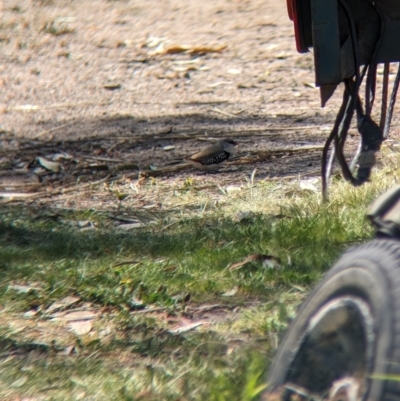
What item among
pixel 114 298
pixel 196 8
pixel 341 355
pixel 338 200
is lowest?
pixel 196 8

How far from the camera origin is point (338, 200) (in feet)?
15.4

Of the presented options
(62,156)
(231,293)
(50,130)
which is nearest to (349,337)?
(231,293)

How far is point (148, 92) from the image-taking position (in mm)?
7508

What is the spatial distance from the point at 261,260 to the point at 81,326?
0.94 metres

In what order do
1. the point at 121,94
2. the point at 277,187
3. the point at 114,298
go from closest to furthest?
the point at 114,298
the point at 277,187
the point at 121,94

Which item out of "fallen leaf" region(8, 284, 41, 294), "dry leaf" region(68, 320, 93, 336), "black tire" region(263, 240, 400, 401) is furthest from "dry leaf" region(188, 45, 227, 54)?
"black tire" region(263, 240, 400, 401)

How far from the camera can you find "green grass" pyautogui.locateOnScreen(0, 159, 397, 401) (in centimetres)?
294

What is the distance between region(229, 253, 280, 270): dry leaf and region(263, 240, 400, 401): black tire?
63.8 inches

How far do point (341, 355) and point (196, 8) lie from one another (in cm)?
766

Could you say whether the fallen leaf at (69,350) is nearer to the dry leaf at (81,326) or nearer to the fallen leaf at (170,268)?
the dry leaf at (81,326)

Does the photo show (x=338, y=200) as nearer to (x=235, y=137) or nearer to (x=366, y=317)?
(x=235, y=137)

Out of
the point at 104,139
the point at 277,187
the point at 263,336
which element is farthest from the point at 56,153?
the point at 263,336

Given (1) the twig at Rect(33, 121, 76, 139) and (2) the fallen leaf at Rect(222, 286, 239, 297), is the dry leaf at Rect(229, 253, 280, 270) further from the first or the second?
(1) the twig at Rect(33, 121, 76, 139)

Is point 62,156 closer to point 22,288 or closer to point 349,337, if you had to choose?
point 22,288
